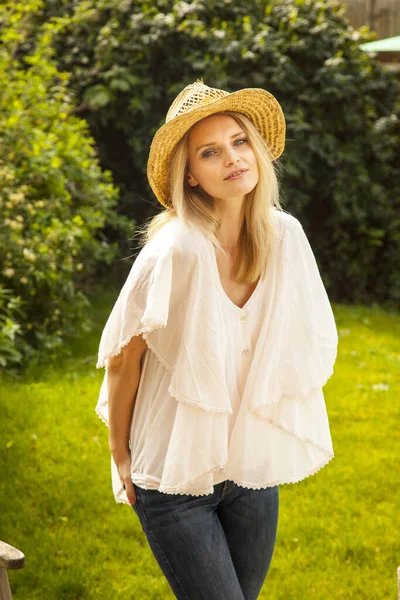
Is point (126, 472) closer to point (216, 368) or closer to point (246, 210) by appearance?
point (216, 368)

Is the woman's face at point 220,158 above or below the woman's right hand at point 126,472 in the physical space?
above

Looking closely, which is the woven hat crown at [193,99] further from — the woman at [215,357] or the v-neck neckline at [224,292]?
the v-neck neckline at [224,292]

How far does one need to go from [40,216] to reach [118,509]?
2.63 meters

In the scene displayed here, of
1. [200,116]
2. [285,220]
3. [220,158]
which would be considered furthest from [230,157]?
[285,220]

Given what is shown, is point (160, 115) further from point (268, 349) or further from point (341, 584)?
point (268, 349)

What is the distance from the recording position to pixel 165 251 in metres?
2.06

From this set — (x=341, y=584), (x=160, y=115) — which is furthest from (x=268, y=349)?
(x=160, y=115)

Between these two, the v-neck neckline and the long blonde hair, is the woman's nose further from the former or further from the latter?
the v-neck neckline

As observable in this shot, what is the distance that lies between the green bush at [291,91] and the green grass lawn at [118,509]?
3.45m

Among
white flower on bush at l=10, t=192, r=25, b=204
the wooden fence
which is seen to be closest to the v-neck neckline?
white flower on bush at l=10, t=192, r=25, b=204

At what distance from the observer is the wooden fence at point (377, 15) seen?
971 centimetres

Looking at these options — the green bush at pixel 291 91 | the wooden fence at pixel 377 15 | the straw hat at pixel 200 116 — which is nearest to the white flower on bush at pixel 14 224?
the green bush at pixel 291 91

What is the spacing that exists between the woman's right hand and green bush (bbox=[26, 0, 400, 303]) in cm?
632

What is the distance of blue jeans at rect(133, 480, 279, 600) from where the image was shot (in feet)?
6.74
